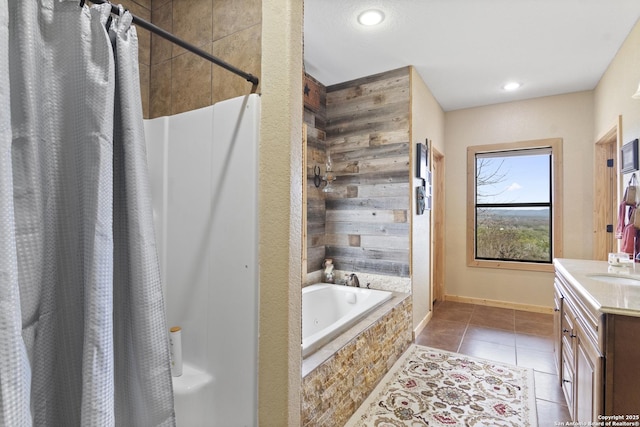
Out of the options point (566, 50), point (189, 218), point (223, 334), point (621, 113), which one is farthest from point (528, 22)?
point (223, 334)

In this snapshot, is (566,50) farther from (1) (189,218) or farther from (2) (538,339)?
(1) (189,218)

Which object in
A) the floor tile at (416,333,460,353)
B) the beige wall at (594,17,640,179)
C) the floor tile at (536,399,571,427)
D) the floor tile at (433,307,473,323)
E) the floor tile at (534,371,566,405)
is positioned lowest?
the floor tile at (536,399,571,427)

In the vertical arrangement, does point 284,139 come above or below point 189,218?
above

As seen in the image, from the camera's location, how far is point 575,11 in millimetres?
2303

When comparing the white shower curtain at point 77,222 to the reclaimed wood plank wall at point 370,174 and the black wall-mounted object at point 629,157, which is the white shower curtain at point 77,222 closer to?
the reclaimed wood plank wall at point 370,174

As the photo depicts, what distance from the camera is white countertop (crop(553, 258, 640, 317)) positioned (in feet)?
4.22

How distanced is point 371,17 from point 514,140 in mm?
2812

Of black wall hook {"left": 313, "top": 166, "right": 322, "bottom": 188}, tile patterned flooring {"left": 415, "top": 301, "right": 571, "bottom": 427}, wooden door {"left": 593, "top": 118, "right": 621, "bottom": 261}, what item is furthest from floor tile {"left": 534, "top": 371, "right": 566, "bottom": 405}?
black wall hook {"left": 313, "top": 166, "right": 322, "bottom": 188}

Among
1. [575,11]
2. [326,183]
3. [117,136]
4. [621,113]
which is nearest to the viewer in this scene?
[117,136]

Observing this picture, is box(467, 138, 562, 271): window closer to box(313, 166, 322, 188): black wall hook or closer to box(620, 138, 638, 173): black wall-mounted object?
box(620, 138, 638, 173): black wall-mounted object

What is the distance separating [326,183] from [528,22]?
2.19m

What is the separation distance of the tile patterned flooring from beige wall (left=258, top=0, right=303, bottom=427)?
186 cm

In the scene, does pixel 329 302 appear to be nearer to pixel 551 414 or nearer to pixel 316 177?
pixel 316 177

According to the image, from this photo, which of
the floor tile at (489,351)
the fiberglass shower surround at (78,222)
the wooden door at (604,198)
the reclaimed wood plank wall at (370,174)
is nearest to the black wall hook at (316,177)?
the reclaimed wood plank wall at (370,174)
